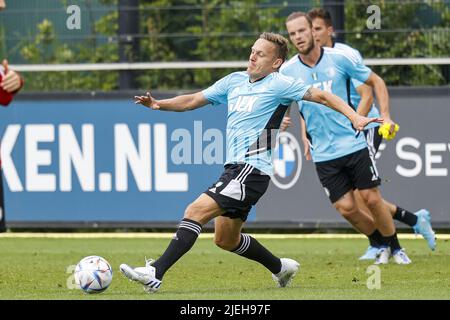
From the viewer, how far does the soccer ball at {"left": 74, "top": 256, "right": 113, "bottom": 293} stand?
990cm

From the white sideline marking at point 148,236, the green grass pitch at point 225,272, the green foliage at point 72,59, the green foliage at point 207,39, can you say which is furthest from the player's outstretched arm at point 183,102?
A: the green foliage at point 72,59

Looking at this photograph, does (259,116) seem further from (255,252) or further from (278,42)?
(255,252)

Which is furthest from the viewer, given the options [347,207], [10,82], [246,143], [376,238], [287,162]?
[287,162]

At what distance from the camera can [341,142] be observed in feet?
42.1

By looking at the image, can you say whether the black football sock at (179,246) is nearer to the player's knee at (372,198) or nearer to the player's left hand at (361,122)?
the player's left hand at (361,122)

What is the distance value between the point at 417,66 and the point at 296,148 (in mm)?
1974

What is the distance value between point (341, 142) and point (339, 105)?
290 cm

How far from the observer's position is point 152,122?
1659cm

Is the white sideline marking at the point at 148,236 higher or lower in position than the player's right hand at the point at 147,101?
lower

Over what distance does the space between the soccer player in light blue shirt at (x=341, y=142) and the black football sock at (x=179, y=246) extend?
3174 millimetres

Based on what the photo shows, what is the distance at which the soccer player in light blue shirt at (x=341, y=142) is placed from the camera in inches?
502

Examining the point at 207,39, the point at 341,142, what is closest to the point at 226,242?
the point at 341,142
